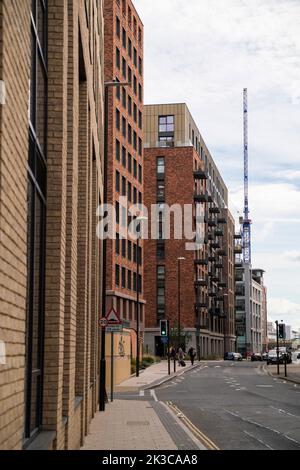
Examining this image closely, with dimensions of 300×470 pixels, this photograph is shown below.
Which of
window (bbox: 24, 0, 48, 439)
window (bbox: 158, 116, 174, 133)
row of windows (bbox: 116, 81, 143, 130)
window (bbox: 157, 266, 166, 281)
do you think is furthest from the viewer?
window (bbox: 158, 116, 174, 133)

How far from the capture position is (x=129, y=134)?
65.3m

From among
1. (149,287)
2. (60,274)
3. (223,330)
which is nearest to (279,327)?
(60,274)

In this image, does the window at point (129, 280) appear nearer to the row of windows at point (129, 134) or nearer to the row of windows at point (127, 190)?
the row of windows at point (127, 190)

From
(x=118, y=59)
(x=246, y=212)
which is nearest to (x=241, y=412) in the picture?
(x=118, y=59)

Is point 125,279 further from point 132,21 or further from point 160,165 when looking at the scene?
point 160,165

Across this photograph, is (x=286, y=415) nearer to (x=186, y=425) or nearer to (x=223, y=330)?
→ (x=186, y=425)

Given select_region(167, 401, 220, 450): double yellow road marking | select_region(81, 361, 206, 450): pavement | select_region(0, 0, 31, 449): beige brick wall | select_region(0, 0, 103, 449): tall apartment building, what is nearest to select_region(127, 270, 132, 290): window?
select_region(81, 361, 206, 450): pavement

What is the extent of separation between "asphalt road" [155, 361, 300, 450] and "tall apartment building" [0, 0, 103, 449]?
12.4ft

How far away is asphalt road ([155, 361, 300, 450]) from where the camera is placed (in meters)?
14.3

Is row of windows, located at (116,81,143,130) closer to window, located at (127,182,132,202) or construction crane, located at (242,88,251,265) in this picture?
window, located at (127,182,132,202)

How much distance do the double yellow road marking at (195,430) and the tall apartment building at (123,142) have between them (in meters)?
31.3

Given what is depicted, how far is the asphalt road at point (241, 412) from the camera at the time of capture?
14.3m

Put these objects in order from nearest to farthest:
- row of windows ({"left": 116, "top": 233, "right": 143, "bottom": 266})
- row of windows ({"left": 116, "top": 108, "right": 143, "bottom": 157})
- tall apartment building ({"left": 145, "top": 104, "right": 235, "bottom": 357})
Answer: row of windows ({"left": 116, "top": 233, "right": 143, "bottom": 266}) < row of windows ({"left": 116, "top": 108, "right": 143, "bottom": 157}) < tall apartment building ({"left": 145, "top": 104, "right": 235, "bottom": 357})

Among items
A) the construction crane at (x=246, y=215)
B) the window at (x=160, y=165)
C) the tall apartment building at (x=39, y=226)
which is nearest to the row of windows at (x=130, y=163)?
the window at (x=160, y=165)
